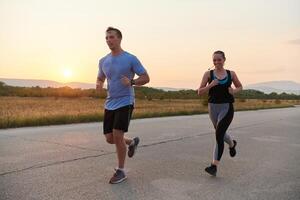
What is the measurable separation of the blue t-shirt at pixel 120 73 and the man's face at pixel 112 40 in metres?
0.14

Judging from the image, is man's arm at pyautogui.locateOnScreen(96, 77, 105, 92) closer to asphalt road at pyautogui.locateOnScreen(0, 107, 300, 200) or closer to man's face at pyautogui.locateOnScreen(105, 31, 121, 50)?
man's face at pyautogui.locateOnScreen(105, 31, 121, 50)

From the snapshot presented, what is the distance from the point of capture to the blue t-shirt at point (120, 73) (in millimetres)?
5719

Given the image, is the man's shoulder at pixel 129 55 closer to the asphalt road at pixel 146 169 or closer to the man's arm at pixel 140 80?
the man's arm at pixel 140 80

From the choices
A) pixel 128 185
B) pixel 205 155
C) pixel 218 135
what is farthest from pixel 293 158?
pixel 128 185

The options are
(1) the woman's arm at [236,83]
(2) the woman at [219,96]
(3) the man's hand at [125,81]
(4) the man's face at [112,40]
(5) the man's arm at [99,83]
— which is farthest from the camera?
(1) the woman's arm at [236,83]

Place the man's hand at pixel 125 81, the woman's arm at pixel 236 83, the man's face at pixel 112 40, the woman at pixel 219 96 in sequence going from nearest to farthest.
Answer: the man's hand at pixel 125 81 < the man's face at pixel 112 40 < the woman at pixel 219 96 < the woman's arm at pixel 236 83

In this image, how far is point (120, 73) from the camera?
5.71m

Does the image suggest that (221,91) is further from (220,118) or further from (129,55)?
(129,55)

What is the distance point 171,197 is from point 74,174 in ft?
5.38

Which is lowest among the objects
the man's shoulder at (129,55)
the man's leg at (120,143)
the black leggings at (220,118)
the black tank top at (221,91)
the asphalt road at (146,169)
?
the asphalt road at (146,169)

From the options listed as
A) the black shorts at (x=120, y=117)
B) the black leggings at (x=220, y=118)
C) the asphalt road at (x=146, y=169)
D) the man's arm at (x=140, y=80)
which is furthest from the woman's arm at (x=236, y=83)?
the black shorts at (x=120, y=117)

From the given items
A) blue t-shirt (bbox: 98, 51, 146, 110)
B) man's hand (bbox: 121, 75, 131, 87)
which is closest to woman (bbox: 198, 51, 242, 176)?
blue t-shirt (bbox: 98, 51, 146, 110)

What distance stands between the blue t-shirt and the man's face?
0.46ft

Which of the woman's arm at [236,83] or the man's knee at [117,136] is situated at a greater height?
the woman's arm at [236,83]
